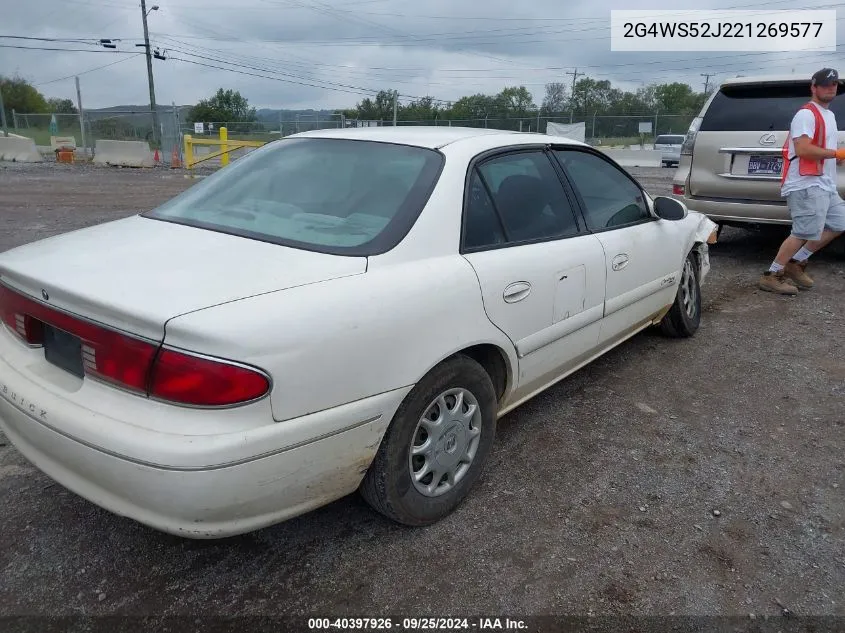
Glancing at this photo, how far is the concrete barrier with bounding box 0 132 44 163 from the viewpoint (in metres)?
24.0

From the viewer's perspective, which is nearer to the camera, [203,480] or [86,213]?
[203,480]

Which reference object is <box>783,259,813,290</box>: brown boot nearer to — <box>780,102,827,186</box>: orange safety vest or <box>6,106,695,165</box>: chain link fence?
<box>780,102,827,186</box>: orange safety vest

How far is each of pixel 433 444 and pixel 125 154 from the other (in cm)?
2402

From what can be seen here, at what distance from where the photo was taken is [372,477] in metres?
2.31

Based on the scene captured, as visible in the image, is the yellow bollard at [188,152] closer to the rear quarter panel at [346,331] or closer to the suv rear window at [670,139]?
the rear quarter panel at [346,331]

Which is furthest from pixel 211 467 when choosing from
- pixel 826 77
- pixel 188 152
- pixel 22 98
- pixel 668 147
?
pixel 22 98

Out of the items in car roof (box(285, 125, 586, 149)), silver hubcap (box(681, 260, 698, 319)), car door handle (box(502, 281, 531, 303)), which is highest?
car roof (box(285, 125, 586, 149))

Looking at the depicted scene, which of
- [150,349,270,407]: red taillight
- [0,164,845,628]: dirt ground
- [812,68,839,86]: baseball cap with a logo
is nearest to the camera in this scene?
[150,349,270,407]: red taillight

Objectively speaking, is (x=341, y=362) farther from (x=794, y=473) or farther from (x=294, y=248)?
(x=794, y=473)

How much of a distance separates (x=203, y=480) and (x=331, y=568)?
736mm

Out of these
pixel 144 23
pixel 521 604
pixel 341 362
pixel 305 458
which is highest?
pixel 144 23

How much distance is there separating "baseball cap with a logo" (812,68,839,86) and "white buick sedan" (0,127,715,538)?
3.30 metres

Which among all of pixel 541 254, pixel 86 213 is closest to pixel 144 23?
pixel 86 213

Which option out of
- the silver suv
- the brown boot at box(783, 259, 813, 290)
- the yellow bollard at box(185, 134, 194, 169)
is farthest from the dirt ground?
the yellow bollard at box(185, 134, 194, 169)
